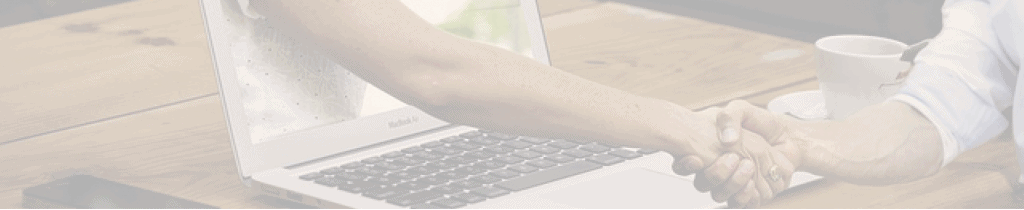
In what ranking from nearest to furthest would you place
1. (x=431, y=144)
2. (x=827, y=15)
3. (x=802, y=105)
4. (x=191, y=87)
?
(x=431, y=144), (x=802, y=105), (x=191, y=87), (x=827, y=15)

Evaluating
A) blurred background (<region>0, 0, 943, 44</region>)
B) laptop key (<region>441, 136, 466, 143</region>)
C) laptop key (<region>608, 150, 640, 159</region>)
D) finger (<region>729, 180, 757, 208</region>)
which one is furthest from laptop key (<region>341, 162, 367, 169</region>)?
blurred background (<region>0, 0, 943, 44</region>)

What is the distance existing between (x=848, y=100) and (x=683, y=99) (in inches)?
7.6

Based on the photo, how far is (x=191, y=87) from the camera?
1.48 metres

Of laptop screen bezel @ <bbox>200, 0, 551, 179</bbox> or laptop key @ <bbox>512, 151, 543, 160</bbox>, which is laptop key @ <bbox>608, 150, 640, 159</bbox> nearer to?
laptop key @ <bbox>512, 151, 543, 160</bbox>

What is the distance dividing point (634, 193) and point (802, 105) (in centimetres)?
34

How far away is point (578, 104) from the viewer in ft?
3.25

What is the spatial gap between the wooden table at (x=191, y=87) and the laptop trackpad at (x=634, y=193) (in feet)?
0.25

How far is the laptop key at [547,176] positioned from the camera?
104cm

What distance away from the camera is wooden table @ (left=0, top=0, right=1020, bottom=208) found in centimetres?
109

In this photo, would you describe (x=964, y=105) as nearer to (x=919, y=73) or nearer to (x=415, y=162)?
(x=919, y=73)

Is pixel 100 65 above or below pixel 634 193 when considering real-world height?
above

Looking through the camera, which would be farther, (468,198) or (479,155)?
(479,155)

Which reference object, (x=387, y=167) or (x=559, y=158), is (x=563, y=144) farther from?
(x=387, y=167)

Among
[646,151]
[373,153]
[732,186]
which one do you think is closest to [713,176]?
[732,186]
